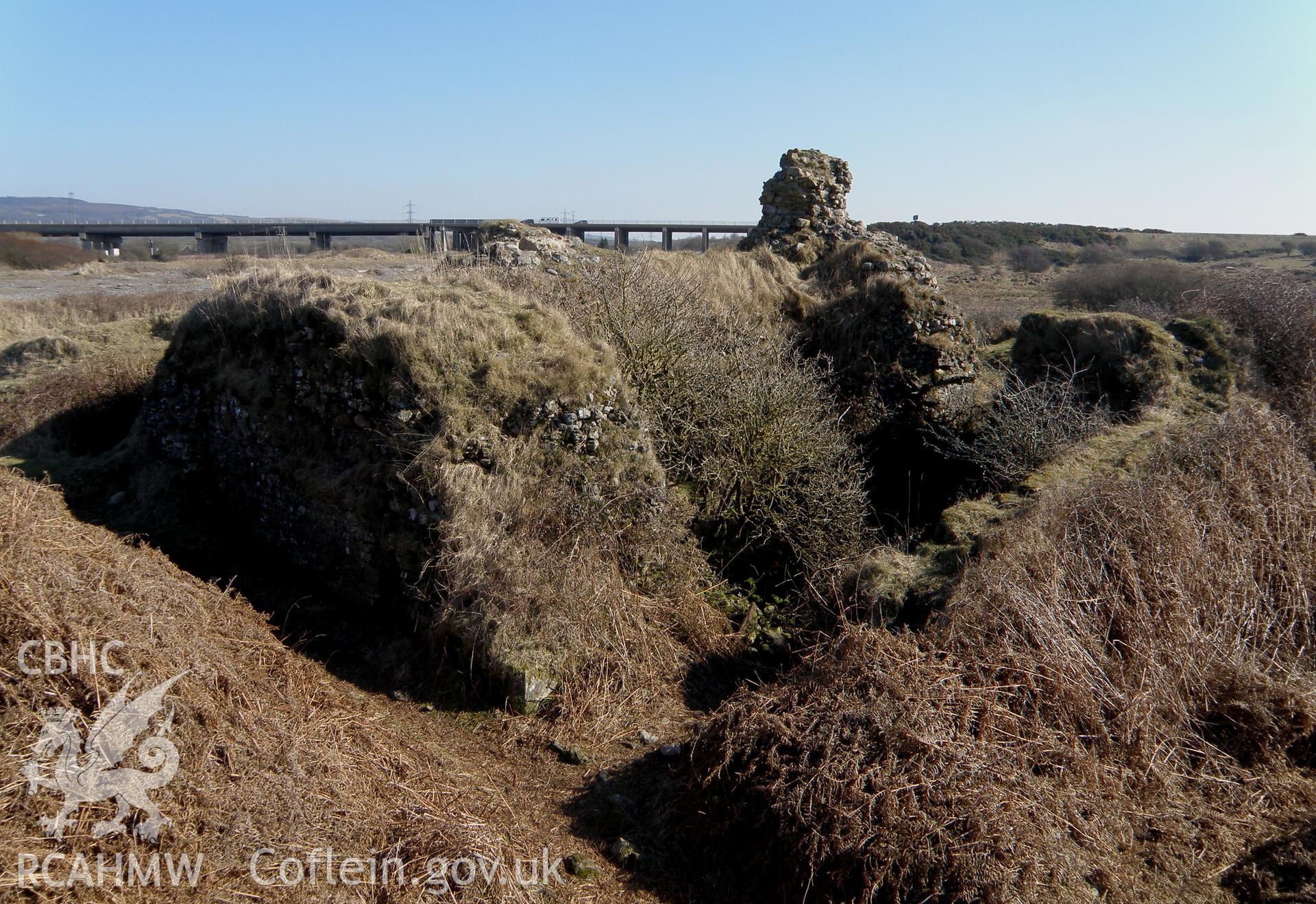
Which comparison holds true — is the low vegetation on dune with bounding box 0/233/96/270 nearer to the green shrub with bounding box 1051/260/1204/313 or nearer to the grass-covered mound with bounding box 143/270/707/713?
the grass-covered mound with bounding box 143/270/707/713

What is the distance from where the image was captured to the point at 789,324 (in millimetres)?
11477

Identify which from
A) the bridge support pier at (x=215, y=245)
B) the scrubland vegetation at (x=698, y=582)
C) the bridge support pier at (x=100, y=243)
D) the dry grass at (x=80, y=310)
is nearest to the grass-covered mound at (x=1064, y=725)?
the scrubland vegetation at (x=698, y=582)

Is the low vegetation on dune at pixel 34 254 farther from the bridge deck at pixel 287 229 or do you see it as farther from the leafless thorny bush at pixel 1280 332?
the leafless thorny bush at pixel 1280 332

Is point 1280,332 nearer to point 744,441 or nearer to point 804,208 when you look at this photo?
point 804,208

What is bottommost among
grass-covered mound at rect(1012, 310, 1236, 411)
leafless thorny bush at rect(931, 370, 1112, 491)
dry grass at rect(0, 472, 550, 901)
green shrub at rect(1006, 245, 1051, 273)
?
dry grass at rect(0, 472, 550, 901)

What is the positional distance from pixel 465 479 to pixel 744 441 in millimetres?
2989

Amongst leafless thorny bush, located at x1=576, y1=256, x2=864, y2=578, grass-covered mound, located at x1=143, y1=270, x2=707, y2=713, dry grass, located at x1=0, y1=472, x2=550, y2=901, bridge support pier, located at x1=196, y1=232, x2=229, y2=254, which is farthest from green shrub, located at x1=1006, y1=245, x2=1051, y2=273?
dry grass, located at x1=0, y1=472, x2=550, y2=901

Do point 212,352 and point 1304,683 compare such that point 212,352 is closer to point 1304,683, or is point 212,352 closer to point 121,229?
point 1304,683

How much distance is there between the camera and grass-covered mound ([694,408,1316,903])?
4.10 m

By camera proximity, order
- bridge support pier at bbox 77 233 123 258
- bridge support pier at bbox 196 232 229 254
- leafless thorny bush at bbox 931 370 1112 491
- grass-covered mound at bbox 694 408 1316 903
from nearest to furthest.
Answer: grass-covered mound at bbox 694 408 1316 903 < leafless thorny bush at bbox 931 370 1112 491 < bridge support pier at bbox 196 232 229 254 < bridge support pier at bbox 77 233 123 258

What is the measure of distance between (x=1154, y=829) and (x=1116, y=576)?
1.85 m

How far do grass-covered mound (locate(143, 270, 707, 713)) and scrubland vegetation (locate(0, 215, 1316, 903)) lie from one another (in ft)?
0.12

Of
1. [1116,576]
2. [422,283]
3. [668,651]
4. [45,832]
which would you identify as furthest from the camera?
[422,283]

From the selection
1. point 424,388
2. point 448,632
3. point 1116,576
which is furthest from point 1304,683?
point 424,388
